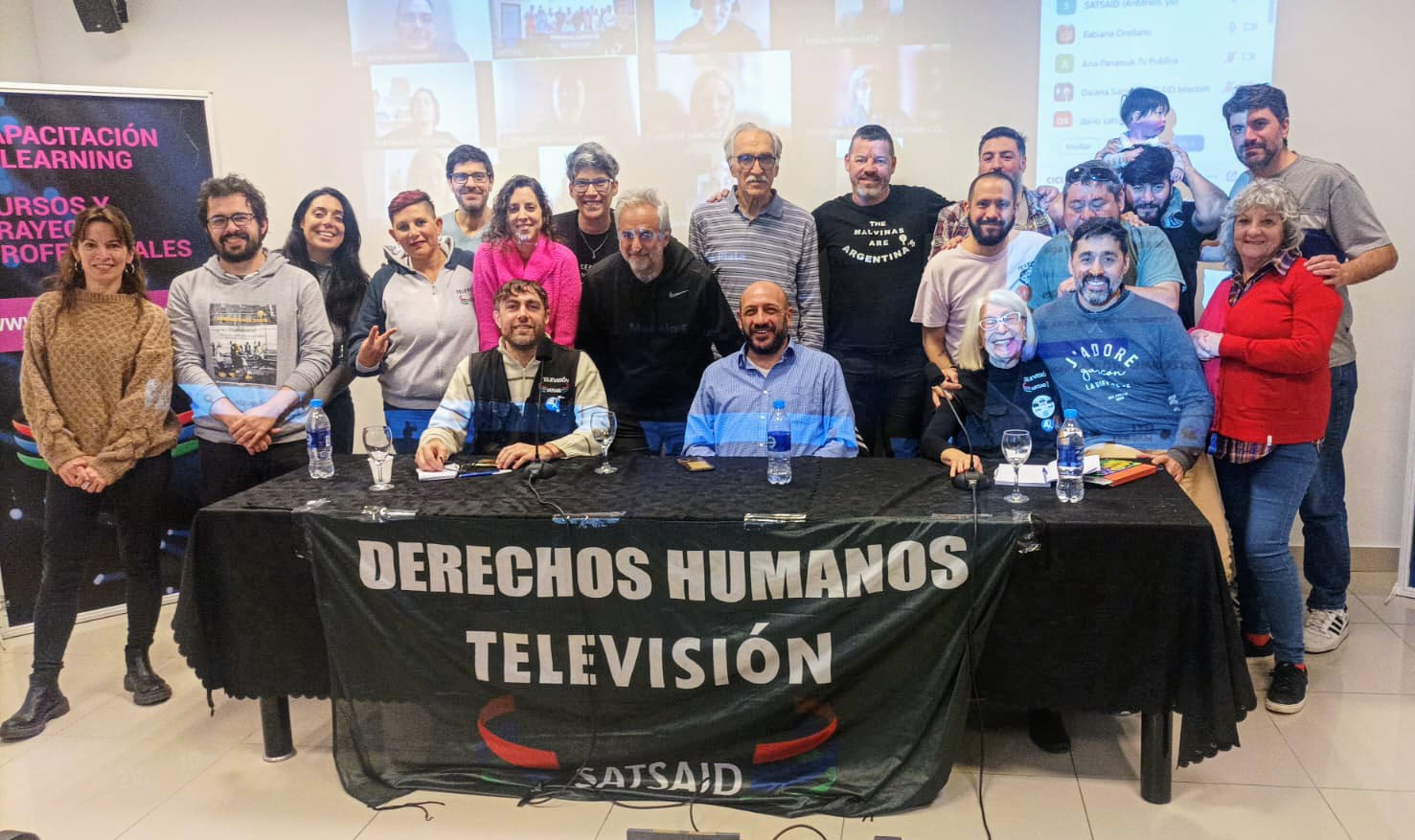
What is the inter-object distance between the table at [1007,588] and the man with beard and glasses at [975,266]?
0.75 metres

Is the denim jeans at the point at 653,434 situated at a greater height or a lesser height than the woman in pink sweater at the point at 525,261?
lesser

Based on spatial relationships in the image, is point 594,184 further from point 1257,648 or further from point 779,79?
point 1257,648

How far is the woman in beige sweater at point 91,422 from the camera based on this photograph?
3.05 meters

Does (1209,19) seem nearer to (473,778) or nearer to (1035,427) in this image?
(1035,427)

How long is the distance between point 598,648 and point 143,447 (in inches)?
65.0

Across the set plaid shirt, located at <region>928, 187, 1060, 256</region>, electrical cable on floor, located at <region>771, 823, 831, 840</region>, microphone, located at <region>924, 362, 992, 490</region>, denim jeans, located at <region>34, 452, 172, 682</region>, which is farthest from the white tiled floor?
plaid shirt, located at <region>928, 187, 1060, 256</region>

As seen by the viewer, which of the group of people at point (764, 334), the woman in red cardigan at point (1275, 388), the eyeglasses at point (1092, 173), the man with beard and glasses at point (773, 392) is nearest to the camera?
the woman in red cardigan at point (1275, 388)

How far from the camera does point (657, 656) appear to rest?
2445 millimetres

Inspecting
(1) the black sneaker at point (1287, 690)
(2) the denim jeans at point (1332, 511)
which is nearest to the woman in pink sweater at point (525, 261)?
(1) the black sneaker at point (1287, 690)

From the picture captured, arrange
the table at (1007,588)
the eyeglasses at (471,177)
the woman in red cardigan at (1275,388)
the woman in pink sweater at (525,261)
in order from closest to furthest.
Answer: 1. the table at (1007,588)
2. the woman in red cardigan at (1275,388)
3. the woman in pink sweater at (525,261)
4. the eyeglasses at (471,177)

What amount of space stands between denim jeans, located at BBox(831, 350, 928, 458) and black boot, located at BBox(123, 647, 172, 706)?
239 cm

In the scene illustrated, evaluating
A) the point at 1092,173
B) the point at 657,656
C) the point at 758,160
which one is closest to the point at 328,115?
the point at 758,160

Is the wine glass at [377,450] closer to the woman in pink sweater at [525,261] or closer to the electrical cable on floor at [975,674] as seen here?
the woman in pink sweater at [525,261]

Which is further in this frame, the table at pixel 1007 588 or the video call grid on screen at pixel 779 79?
the video call grid on screen at pixel 779 79
